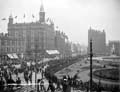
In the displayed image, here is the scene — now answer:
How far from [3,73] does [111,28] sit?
5953 millimetres

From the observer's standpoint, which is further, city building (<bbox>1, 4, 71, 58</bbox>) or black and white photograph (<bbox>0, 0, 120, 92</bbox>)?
city building (<bbox>1, 4, 71, 58</bbox>)

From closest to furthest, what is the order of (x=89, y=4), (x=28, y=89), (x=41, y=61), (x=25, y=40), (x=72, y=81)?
(x=28, y=89) < (x=89, y=4) < (x=72, y=81) < (x=25, y=40) < (x=41, y=61)

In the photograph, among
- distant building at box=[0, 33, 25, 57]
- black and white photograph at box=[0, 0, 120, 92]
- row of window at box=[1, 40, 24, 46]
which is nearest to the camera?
black and white photograph at box=[0, 0, 120, 92]

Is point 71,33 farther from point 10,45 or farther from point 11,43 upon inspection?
point 10,45

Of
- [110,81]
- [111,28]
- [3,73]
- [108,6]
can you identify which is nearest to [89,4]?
[108,6]

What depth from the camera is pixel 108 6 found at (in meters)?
8.64

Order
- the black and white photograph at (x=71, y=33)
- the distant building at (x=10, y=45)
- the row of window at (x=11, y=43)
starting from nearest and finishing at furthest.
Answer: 1. the black and white photograph at (x=71, y=33)
2. the distant building at (x=10, y=45)
3. the row of window at (x=11, y=43)

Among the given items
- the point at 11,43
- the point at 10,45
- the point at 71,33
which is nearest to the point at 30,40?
the point at 11,43

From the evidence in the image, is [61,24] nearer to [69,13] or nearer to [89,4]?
[69,13]

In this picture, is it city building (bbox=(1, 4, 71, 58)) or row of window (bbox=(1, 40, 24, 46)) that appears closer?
city building (bbox=(1, 4, 71, 58))

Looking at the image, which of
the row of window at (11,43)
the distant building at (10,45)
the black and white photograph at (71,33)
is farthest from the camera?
the row of window at (11,43)

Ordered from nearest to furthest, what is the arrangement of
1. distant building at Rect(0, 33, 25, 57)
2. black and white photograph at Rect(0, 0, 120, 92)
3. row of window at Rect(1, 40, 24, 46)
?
1. black and white photograph at Rect(0, 0, 120, 92)
2. distant building at Rect(0, 33, 25, 57)
3. row of window at Rect(1, 40, 24, 46)

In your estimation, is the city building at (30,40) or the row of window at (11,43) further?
the row of window at (11,43)

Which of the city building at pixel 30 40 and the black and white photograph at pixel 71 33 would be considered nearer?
the black and white photograph at pixel 71 33
